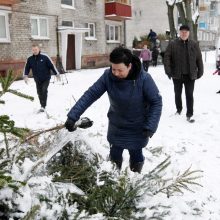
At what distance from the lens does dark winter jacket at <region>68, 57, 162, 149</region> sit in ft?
11.4

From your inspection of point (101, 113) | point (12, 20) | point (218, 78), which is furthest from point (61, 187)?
point (12, 20)

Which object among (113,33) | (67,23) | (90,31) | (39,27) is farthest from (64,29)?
(113,33)

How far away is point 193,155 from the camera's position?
5332 mm

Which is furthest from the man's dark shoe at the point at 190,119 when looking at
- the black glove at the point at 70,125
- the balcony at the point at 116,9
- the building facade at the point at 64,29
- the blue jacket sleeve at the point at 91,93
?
the balcony at the point at 116,9

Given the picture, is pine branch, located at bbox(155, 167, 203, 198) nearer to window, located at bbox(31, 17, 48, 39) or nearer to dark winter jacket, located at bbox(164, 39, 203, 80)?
dark winter jacket, located at bbox(164, 39, 203, 80)

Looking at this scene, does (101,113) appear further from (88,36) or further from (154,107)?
(88,36)

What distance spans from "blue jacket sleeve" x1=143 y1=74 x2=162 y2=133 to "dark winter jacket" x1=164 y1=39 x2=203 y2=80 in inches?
148

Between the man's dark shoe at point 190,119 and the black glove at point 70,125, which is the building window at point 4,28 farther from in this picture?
the black glove at point 70,125

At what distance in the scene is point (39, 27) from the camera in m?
19.1

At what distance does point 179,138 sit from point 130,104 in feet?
9.48

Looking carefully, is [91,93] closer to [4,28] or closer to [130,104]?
[130,104]

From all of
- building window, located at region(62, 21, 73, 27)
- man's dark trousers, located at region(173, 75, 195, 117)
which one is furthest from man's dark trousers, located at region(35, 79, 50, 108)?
building window, located at region(62, 21, 73, 27)

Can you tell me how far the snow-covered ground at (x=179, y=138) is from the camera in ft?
12.1

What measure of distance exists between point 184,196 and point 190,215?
36 cm
